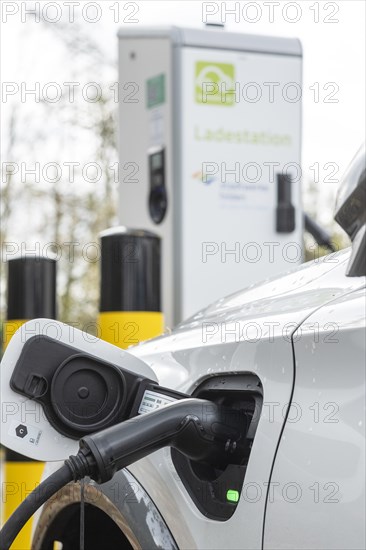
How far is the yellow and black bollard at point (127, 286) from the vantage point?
13.9 feet

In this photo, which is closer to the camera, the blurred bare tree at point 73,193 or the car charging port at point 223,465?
the car charging port at point 223,465

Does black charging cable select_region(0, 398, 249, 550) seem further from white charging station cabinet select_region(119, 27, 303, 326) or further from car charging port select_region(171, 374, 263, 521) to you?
white charging station cabinet select_region(119, 27, 303, 326)

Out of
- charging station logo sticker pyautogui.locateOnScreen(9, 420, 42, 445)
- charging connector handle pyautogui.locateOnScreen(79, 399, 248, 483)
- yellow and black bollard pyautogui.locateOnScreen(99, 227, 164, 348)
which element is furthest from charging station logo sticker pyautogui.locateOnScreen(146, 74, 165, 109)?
charging connector handle pyautogui.locateOnScreen(79, 399, 248, 483)

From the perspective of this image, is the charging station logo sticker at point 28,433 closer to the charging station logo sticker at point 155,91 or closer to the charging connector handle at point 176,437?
the charging connector handle at point 176,437

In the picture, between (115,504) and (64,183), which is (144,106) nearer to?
(115,504)

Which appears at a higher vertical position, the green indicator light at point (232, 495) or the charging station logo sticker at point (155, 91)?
the charging station logo sticker at point (155, 91)

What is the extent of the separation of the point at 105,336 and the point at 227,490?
2.47 metres

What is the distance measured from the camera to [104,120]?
1467cm

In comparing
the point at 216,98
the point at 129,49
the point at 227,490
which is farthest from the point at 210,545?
the point at 129,49

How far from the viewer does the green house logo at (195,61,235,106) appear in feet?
19.1

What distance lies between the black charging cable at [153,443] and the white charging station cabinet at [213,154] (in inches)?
152

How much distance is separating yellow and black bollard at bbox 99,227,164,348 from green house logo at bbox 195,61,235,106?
5.85 ft

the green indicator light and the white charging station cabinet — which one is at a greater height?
the white charging station cabinet

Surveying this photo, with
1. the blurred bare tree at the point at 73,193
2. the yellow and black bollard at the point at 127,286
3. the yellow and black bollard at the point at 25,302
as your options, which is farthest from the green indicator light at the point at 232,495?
the blurred bare tree at the point at 73,193
